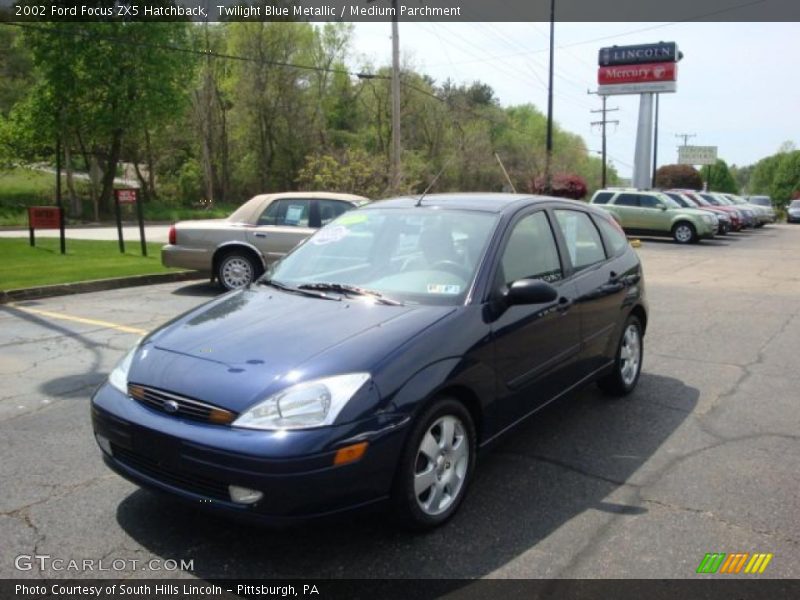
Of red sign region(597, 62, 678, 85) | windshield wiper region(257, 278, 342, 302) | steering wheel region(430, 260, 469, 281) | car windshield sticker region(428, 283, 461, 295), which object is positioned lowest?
windshield wiper region(257, 278, 342, 302)

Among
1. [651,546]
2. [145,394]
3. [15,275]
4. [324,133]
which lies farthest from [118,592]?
[324,133]

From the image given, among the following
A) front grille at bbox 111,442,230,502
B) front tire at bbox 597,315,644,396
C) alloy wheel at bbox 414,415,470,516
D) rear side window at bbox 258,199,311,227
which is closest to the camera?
front grille at bbox 111,442,230,502

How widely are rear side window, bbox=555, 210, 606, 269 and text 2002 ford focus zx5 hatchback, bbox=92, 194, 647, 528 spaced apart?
0.16 ft

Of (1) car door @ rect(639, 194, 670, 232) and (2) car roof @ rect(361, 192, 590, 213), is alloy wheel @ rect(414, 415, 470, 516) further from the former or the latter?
(1) car door @ rect(639, 194, 670, 232)

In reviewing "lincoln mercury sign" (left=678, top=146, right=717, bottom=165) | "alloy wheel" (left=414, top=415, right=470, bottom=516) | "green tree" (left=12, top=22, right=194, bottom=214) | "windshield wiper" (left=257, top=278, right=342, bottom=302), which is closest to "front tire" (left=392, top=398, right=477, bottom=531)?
"alloy wheel" (left=414, top=415, right=470, bottom=516)

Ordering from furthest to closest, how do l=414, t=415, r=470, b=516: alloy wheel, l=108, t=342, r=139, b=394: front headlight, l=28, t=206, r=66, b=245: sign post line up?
l=28, t=206, r=66, b=245: sign post
l=108, t=342, r=139, b=394: front headlight
l=414, t=415, r=470, b=516: alloy wheel

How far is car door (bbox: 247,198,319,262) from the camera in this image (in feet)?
33.6

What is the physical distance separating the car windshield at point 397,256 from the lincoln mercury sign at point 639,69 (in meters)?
51.1

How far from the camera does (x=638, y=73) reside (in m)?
50.2

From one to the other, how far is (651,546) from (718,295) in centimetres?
927

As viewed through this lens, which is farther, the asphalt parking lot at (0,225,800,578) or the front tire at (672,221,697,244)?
the front tire at (672,221,697,244)

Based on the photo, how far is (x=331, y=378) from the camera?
2.91 meters

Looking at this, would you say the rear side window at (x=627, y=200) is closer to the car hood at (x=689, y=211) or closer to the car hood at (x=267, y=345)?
the car hood at (x=689, y=211)

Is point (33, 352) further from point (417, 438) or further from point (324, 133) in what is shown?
point (324, 133)
